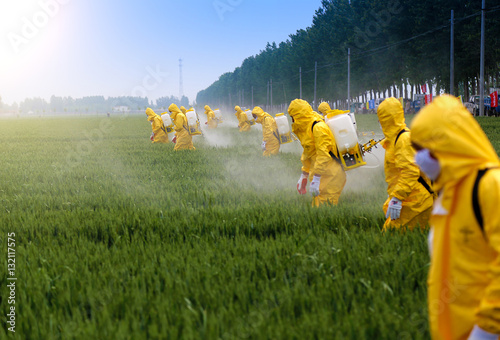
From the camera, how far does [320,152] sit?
22.8ft

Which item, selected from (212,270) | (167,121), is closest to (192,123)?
(167,121)

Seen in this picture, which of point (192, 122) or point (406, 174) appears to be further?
point (192, 122)

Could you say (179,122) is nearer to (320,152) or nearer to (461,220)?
(320,152)

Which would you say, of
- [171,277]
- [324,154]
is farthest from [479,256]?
[324,154]

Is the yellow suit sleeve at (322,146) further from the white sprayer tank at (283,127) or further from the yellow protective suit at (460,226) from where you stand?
the white sprayer tank at (283,127)

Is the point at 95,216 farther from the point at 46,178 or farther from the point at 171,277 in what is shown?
the point at 46,178

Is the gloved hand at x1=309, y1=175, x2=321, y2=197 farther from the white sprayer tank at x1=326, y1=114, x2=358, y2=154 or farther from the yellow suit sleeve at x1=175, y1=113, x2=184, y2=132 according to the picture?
the yellow suit sleeve at x1=175, y1=113, x2=184, y2=132

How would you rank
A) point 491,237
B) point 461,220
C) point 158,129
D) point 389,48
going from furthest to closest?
point 389,48, point 158,129, point 461,220, point 491,237

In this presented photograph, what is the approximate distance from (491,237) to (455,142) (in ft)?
1.37

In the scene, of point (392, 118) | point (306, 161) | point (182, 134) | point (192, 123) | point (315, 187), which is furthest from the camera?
point (192, 123)

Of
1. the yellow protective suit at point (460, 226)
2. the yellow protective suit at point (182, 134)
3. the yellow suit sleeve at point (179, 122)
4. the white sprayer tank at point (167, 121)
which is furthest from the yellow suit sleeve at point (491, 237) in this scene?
the white sprayer tank at point (167, 121)

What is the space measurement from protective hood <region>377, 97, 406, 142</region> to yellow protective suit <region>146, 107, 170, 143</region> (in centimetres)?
1972

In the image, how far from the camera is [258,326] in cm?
310

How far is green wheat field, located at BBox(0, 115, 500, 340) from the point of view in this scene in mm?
3217
